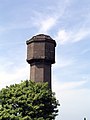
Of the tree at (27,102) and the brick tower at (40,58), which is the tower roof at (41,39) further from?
the tree at (27,102)

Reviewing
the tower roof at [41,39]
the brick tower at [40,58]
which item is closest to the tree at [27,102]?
the brick tower at [40,58]

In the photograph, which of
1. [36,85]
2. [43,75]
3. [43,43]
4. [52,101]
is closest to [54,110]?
[52,101]

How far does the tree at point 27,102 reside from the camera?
3225 centimetres

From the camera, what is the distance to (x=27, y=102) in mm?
32969

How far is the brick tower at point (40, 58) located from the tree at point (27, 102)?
5222 millimetres

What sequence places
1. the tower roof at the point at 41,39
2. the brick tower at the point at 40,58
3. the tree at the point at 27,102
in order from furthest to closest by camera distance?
the tower roof at the point at 41,39 < the brick tower at the point at 40,58 < the tree at the point at 27,102

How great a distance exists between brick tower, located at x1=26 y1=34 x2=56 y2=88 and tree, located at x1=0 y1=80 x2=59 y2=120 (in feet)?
17.1

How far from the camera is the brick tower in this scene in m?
40.9

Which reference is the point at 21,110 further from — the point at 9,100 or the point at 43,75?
the point at 43,75

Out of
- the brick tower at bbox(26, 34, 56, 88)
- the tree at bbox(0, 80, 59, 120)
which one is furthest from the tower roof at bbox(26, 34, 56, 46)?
the tree at bbox(0, 80, 59, 120)

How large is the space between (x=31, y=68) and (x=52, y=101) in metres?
8.21

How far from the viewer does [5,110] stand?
32531 millimetres

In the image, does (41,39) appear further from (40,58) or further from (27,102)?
(27,102)

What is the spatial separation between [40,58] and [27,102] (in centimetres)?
909
